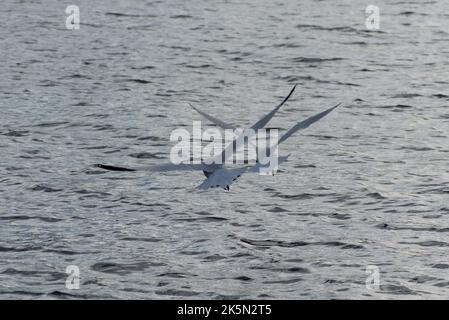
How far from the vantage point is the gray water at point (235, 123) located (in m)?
19.8

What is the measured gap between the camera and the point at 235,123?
1147 inches

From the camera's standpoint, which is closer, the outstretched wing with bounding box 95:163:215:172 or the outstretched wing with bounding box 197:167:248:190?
the outstretched wing with bounding box 95:163:215:172

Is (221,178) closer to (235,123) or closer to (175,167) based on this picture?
(175,167)

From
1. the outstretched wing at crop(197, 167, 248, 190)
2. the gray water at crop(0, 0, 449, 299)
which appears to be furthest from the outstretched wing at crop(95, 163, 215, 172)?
the gray water at crop(0, 0, 449, 299)

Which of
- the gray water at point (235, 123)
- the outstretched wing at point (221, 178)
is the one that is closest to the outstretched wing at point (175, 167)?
the outstretched wing at point (221, 178)

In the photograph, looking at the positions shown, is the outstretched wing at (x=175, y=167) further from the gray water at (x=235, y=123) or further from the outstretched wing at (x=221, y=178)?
the gray water at (x=235, y=123)

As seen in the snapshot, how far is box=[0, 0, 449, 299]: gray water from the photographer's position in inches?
778

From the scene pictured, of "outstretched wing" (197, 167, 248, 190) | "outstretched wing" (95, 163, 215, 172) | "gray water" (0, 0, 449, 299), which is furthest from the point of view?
"gray water" (0, 0, 449, 299)

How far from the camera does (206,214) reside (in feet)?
74.0

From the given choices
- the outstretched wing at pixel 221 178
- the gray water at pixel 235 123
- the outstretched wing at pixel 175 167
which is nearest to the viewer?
the outstretched wing at pixel 175 167

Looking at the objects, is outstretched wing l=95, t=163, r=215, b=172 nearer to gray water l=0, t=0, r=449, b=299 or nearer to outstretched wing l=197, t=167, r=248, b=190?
outstretched wing l=197, t=167, r=248, b=190

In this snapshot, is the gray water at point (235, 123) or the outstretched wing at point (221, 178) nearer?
the outstretched wing at point (221, 178)

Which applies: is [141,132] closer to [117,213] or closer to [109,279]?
[117,213]
